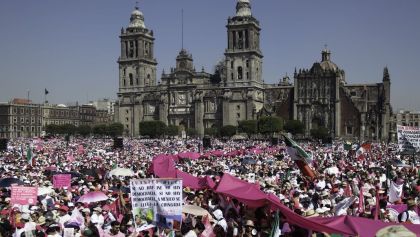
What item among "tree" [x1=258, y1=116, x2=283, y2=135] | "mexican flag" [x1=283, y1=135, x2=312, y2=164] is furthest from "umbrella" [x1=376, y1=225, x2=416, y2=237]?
"tree" [x1=258, y1=116, x2=283, y2=135]

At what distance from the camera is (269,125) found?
8269cm

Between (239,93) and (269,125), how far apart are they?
46.3 feet

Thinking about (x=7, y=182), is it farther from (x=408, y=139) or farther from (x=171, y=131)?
(x=171, y=131)

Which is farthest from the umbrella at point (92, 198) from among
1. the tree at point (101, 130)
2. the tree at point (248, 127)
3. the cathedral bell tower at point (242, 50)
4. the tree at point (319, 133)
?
the tree at point (101, 130)

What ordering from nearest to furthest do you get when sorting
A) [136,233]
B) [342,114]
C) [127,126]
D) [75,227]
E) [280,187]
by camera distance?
[136,233]
[75,227]
[280,187]
[342,114]
[127,126]

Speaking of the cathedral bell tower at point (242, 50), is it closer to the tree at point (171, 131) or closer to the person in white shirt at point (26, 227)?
the tree at point (171, 131)

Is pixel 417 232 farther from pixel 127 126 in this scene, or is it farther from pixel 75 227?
pixel 127 126

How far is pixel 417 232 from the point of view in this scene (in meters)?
8.17

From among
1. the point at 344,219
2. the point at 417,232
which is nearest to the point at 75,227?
the point at 344,219

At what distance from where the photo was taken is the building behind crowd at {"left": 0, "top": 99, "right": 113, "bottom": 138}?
128125mm

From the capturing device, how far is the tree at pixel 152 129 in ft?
305

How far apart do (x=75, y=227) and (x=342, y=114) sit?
81232mm

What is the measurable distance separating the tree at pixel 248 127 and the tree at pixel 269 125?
1961 mm

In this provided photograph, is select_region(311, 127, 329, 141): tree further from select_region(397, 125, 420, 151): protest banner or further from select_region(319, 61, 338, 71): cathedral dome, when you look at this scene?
select_region(397, 125, 420, 151): protest banner
